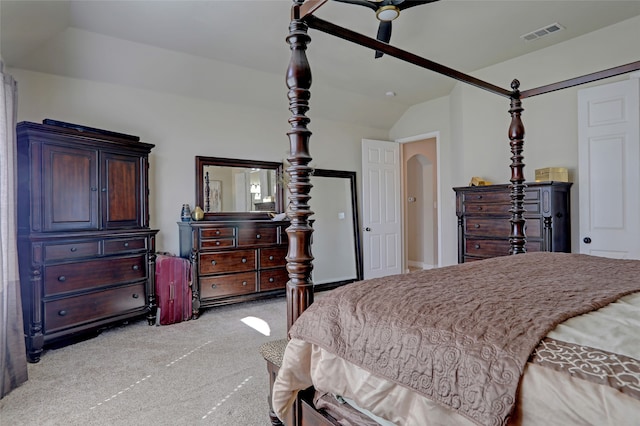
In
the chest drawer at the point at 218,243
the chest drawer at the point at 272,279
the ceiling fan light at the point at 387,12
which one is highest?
the ceiling fan light at the point at 387,12

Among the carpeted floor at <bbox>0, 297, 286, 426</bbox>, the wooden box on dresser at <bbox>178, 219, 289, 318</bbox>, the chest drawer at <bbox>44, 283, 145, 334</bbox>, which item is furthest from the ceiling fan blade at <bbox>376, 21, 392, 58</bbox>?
the chest drawer at <bbox>44, 283, 145, 334</bbox>

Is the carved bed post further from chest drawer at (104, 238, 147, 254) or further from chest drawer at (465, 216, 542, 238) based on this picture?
chest drawer at (465, 216, 542, 238)

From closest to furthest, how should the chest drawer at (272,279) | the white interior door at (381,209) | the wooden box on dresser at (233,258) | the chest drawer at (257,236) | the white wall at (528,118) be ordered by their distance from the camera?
1. the white wall at (528,118)
2. the wooden box on dresser at (233,258)
3. the chest drawer at (257,236)
4. the chest drawer at (272,279)
5. the white interior door at (381,209)

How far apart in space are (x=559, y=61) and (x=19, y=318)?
5277 millimetres

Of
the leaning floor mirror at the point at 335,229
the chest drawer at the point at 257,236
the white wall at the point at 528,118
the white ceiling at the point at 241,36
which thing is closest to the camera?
the white ceiling at the point at 241,36

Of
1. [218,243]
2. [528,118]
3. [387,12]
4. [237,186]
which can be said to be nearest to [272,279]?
[218,243]

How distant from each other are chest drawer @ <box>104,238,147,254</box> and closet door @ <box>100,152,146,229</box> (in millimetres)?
154

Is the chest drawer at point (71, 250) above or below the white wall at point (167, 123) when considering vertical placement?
below

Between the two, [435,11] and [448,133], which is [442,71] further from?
[448,133]

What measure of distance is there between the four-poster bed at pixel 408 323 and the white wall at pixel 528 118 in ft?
8.33

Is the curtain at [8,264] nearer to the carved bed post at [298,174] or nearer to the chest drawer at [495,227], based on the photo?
the carved bed post at [298,174]

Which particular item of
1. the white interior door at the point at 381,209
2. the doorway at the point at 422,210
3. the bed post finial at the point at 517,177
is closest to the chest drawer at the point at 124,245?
the white interior door at the point at 381,209

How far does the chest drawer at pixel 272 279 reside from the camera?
431 centimetres

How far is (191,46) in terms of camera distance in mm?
3652
